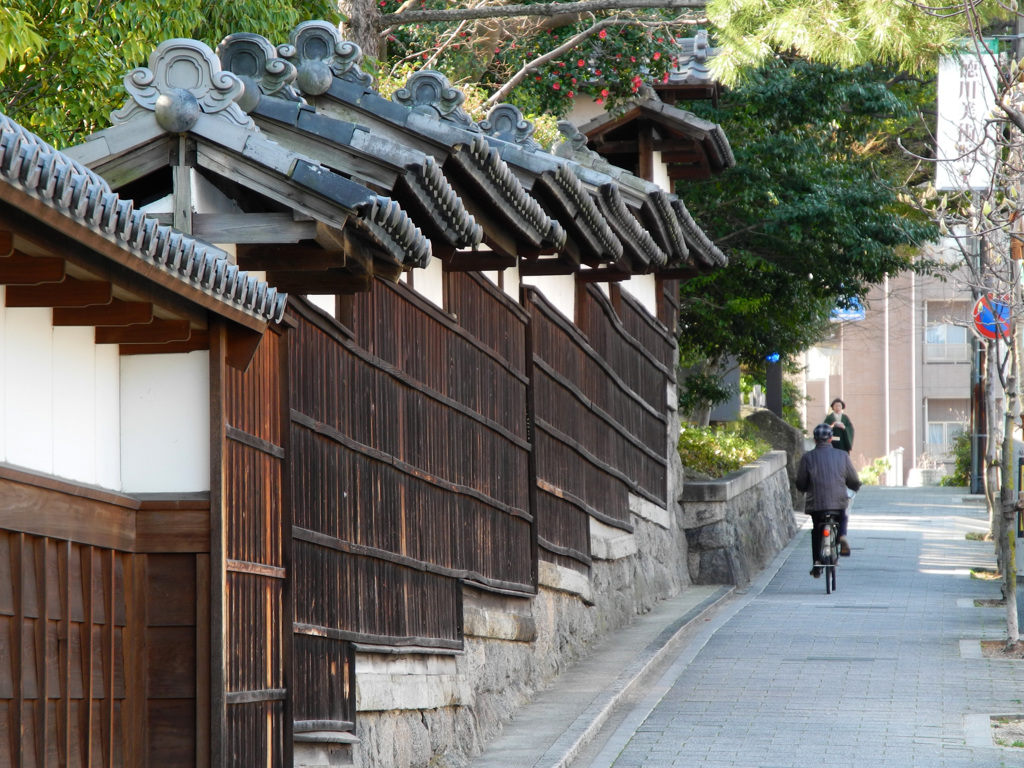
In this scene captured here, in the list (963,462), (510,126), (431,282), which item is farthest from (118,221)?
(963,462)

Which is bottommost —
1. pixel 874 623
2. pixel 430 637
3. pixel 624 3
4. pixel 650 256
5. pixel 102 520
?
pixel 874 623

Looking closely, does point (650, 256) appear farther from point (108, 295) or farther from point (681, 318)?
point (681, 318)

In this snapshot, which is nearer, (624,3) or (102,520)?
(102,520)

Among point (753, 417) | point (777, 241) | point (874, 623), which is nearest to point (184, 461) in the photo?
point (874, 623)

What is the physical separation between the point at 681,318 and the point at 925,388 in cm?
3675

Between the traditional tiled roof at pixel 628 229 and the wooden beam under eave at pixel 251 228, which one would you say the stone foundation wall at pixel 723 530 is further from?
the wooden beam under eave at pixel 251 228

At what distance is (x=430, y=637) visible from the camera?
9.09m

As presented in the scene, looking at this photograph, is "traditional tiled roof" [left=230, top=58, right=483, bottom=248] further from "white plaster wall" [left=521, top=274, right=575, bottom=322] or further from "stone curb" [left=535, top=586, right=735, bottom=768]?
"white plaster wall" [left=521, top=274, right=575, bottom=322]

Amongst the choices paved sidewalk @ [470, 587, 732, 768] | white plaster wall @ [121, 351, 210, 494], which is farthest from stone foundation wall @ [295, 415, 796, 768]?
white plaster wall @ [121, 351, 210, 494]

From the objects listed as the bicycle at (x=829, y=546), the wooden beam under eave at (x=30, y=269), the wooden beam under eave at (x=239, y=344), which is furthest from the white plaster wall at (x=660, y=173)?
the wooden beam under eave at (x=30, y=269)

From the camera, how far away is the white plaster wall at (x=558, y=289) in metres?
13.1

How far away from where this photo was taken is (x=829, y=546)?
698 inches

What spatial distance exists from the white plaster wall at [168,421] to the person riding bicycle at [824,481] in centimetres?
1263

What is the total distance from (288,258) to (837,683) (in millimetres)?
7587
